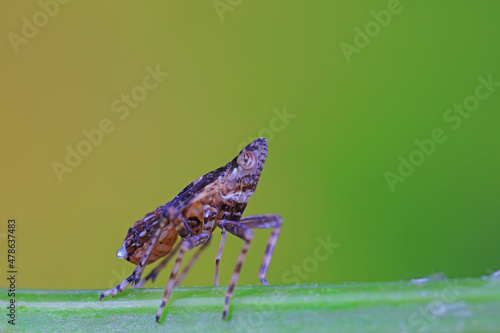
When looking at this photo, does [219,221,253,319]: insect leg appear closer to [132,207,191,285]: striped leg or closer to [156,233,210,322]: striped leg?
[156,233,210,322]: striped leg

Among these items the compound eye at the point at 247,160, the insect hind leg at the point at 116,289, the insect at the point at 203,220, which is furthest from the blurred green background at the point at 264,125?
the insect hind leg at the point at 116,289

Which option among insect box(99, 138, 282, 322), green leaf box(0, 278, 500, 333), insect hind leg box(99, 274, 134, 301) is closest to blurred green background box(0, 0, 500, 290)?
insect box(99, 138, 282, 322)

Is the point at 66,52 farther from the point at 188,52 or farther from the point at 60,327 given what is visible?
the point at 60,327

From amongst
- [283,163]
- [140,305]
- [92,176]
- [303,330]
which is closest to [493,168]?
[283,163]

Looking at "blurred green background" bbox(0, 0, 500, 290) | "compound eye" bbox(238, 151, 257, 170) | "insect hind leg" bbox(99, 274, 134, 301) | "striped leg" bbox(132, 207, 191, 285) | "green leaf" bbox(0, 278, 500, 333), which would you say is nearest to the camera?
"green leaf" bbox(0, 278, 500, 333)

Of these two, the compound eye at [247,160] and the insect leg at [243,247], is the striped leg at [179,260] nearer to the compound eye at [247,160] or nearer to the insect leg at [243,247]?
the insect leg at [243,247]

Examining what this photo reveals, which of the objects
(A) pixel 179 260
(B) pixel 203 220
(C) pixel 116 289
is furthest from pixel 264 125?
(C) pixel 116 289

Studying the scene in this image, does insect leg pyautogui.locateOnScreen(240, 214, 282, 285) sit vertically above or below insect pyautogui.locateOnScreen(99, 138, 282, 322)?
below
